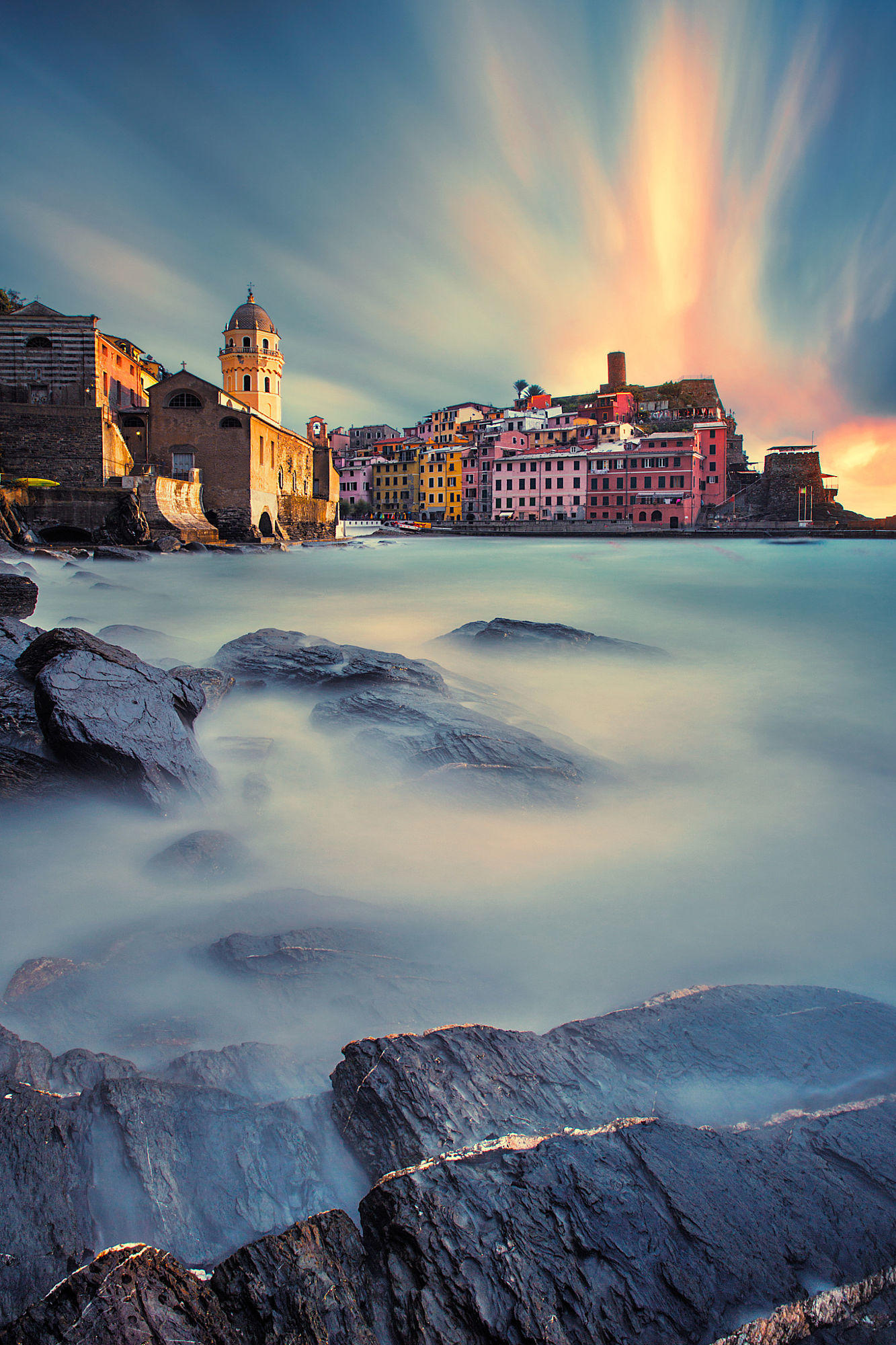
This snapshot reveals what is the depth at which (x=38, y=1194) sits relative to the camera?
57.7 inches

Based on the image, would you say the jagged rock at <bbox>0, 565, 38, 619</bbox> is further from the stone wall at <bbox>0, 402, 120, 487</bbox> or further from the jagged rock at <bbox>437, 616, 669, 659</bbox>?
the stone wall at <bbox>0, 402, 120, 487</bbox>

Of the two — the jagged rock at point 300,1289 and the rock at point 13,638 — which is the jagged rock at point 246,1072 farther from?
the rock at point 13,638

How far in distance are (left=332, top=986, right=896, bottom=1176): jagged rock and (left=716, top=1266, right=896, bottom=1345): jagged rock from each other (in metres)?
0.52

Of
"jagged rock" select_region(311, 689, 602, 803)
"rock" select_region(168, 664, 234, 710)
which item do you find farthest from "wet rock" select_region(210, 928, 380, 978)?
"rock" select_region(168, 664, 234, 710)

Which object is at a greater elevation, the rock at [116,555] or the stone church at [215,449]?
the stone church at [215,449]

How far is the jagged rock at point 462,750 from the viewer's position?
430cm

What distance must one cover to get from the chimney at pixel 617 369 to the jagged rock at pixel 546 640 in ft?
239

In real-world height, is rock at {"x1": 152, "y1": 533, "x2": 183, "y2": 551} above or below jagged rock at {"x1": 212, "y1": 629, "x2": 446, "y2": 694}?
above

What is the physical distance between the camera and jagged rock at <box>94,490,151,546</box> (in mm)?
25031

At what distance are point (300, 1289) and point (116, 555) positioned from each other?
75.4 feet

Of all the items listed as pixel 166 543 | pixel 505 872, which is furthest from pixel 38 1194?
pixel 166 543

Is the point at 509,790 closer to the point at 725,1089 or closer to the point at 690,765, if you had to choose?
the point at 690,765

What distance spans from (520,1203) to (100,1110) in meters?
A: 1.06

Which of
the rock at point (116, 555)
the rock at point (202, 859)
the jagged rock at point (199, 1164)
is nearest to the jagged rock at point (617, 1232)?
the jagged rock at point (199, 1164)
